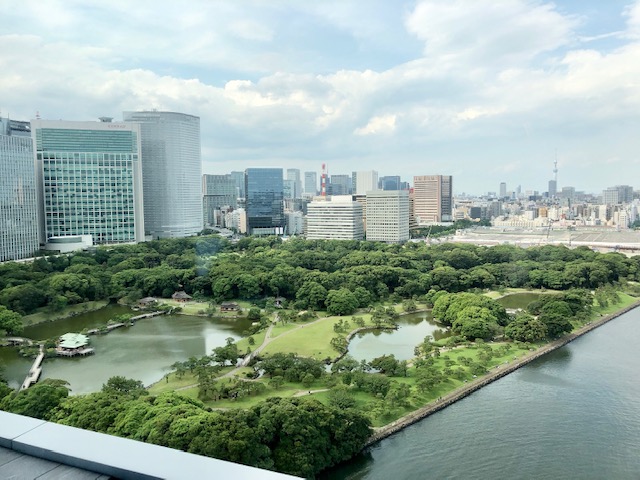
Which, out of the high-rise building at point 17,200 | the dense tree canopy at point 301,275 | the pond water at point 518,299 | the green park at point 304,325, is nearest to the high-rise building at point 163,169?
the green park at point 304,325

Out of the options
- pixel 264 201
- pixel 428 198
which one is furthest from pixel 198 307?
pixel 428 198

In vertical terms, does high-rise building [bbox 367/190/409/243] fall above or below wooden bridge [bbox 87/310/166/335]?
above

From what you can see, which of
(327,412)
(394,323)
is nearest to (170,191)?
(394,323)

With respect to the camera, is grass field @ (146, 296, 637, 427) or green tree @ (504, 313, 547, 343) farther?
green tree @ (504, 313, 547, 343)

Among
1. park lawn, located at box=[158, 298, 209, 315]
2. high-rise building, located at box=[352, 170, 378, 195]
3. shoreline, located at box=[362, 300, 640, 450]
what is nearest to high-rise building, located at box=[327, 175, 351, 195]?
high-rise building, located at box=[352, 170, 378, 195]

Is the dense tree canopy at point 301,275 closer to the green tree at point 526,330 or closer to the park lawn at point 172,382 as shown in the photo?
the green tree at point 526,330

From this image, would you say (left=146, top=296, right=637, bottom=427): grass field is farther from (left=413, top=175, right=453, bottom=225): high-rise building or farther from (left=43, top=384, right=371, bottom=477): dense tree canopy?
(left=413, top=175, right=453, bottom=225): high-rise building

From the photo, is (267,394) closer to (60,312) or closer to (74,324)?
(74,324)
